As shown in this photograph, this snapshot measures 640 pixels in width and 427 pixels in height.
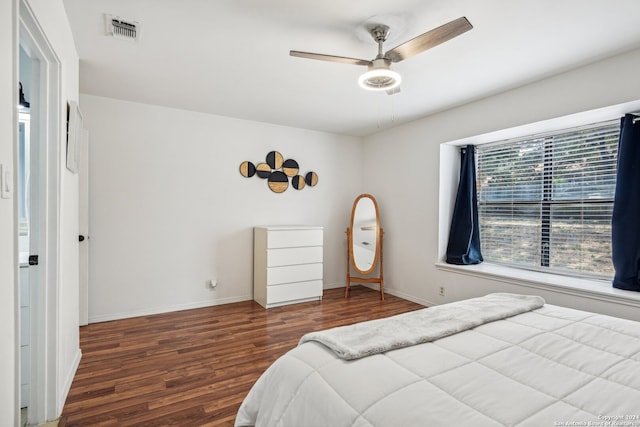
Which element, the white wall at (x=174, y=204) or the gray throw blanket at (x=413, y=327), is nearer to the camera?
the gray throw blanket at (x=413, y=327)

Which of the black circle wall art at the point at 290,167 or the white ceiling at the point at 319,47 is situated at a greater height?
the white ceiling at the point at 319,47

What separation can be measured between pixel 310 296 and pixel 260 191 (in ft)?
4.95

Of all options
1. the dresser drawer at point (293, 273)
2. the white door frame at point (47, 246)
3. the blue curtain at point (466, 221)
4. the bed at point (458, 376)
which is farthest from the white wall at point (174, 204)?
the bed at point (458, 376)

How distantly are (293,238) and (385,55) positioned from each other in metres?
2.45

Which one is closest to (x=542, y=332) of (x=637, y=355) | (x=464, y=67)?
(x=637, y=355)

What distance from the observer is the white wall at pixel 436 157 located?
8.21 ft

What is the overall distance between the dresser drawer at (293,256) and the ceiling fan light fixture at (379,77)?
2.28m

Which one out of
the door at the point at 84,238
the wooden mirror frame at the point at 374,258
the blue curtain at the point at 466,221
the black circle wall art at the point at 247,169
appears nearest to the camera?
the door at the point at 84,238

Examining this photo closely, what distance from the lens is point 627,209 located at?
2.55 metres

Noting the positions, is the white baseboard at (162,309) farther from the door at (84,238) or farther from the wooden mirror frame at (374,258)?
the wooden mirror frame at (374,258)

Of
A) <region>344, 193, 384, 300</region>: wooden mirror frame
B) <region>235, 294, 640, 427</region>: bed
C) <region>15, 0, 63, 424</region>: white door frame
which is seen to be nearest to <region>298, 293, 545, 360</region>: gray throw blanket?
<region>235, 294, 640, 427</region>: bed

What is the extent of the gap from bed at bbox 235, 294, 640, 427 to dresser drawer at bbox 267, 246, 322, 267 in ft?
7.92

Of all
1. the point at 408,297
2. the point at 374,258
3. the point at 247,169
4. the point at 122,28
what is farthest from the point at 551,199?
A: the point at 122,28

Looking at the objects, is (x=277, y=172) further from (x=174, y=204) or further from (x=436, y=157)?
(x=436, y=157)
